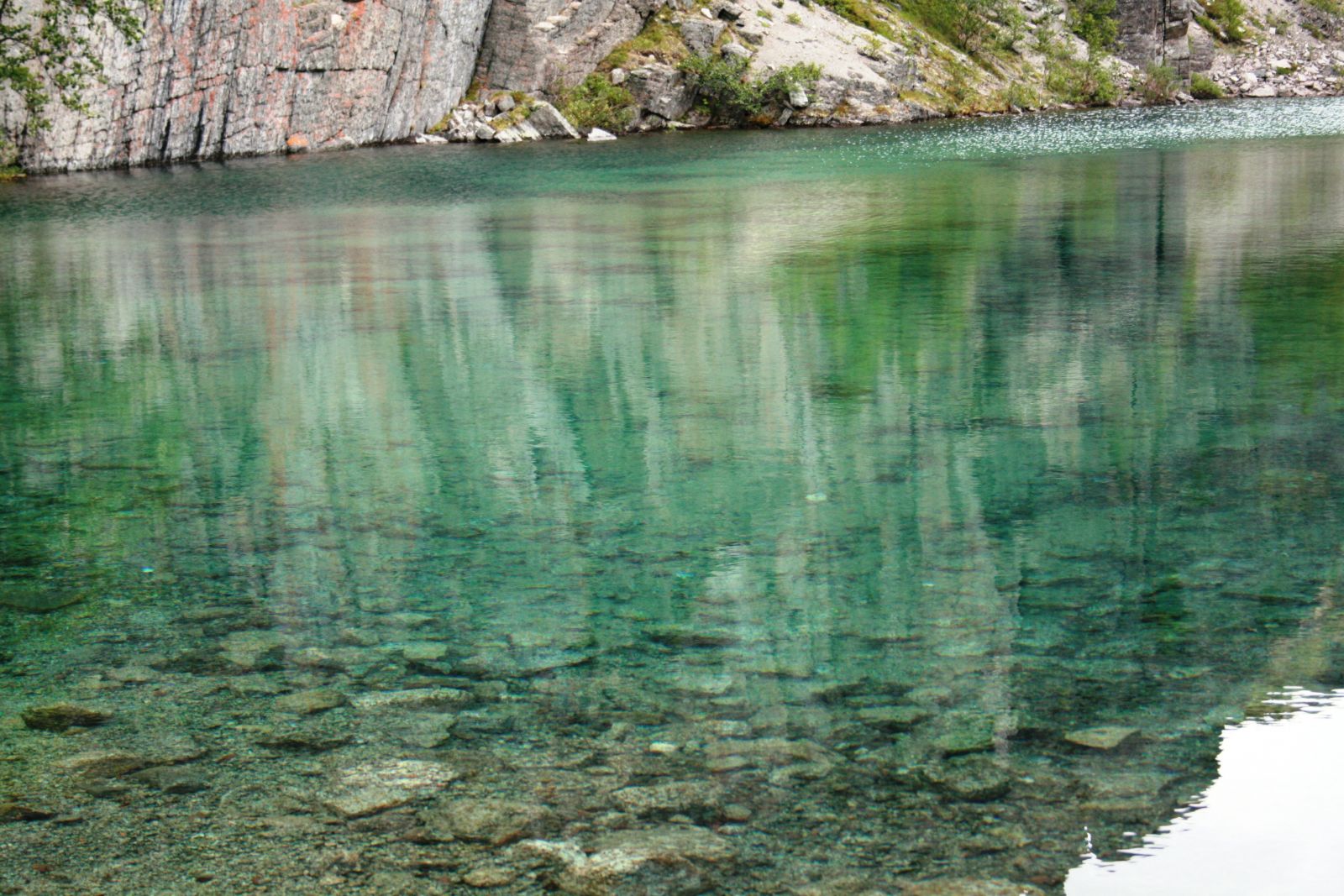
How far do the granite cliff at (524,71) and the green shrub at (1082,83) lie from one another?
21 centimetres

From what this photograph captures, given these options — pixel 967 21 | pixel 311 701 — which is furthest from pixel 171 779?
pixel 967 21

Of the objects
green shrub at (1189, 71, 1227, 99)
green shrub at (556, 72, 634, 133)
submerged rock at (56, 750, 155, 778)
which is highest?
submerged rock at (56, 750, 155, 778)

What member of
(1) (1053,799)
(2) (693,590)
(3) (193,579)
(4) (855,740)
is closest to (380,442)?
(3) (193,579)

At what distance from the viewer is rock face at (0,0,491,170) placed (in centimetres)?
6719

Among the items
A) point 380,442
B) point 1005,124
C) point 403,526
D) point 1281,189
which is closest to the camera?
point 403,526

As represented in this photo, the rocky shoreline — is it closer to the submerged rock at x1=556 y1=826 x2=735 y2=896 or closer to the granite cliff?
the granite cliff

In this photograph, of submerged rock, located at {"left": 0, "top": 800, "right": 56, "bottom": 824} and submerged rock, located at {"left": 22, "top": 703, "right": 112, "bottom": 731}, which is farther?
submerged rock, located at {"left": 22, "top": 703, "right": 112, "bottom": 731}

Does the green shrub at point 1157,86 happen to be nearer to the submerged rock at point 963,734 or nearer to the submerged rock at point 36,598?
the submerged rock at point 36,598

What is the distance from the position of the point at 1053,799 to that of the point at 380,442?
8.45 m

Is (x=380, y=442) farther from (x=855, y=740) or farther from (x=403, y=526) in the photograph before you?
(x=855, y=740)

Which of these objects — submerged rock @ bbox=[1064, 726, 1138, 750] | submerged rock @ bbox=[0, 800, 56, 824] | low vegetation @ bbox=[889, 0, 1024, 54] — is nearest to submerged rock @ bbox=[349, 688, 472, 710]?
submerged rock @ bbox=[0, 800, 56, 824]

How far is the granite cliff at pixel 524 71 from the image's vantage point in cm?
7050

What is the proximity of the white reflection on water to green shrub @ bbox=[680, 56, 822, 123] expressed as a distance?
93.1 meters

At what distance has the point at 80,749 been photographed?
6.84 metres
